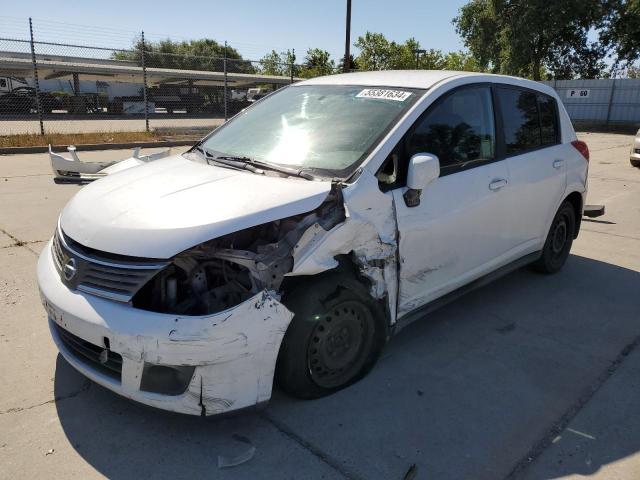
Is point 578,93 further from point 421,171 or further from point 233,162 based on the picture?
point 233,162

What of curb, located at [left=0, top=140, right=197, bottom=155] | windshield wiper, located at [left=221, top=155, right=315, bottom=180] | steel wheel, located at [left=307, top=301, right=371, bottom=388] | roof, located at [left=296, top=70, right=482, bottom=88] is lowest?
steel wheel, located at [left=307, top=301, right=371, bottom=388]

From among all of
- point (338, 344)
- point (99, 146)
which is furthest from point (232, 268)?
point (99, 146)

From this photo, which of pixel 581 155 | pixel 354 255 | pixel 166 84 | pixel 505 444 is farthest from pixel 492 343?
pixel 166 84

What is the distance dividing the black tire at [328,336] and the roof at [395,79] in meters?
1.51

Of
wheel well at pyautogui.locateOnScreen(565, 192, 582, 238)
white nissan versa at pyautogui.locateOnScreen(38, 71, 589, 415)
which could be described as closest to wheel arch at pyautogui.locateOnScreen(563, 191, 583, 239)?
wheel well at pyautogui.locateOnScreen(565, 192, 582, 238)

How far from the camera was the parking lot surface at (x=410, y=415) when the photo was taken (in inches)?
96.8

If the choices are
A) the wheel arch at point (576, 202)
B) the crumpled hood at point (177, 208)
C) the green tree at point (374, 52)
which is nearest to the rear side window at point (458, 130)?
the crumpled hood at point (177, 208)

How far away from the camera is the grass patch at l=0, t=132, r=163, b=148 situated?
12.7 metres

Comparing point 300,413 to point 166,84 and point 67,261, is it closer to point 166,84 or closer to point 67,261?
point 67,261

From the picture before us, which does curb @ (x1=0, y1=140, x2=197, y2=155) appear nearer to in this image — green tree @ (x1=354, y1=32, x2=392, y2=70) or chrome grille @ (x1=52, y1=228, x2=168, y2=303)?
chrome grille @ (x1=52, y1=228, x2=168, y2=303)

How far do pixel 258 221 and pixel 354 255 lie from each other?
0.62 metres

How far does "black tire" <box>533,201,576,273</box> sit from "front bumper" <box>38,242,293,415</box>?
3315mm

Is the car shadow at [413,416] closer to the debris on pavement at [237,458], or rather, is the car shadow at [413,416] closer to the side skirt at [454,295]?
the debris on pavement at [237,458]

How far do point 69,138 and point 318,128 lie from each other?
12.7 m
